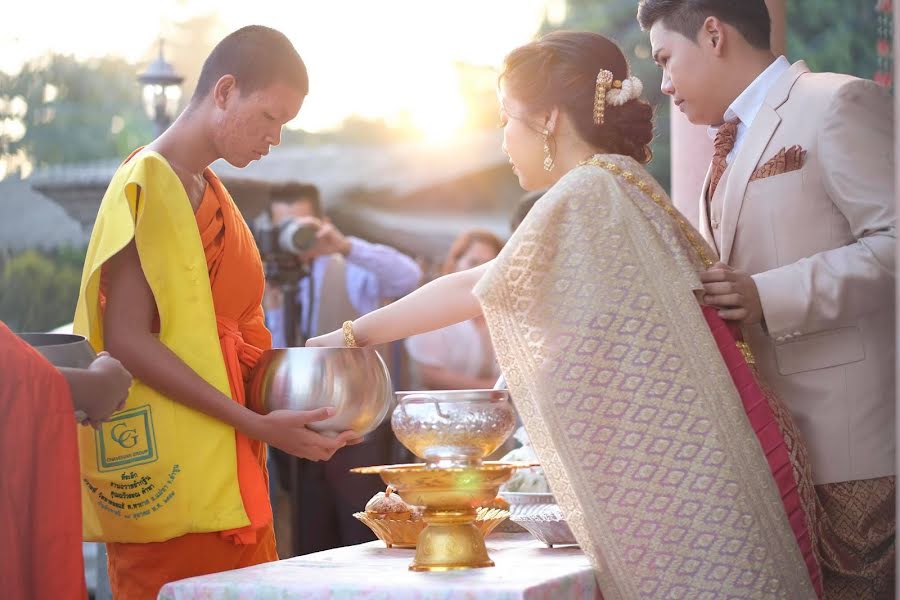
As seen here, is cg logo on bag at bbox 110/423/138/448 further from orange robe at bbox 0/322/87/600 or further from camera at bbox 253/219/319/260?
camera at bbox 253/219/319/260

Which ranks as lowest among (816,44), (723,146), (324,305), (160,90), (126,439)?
(324,305)

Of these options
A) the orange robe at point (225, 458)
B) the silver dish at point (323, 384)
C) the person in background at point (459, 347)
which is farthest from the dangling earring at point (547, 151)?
the person in background at point (459, 347)

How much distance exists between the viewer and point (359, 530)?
520cm

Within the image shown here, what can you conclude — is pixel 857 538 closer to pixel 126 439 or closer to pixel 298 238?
pixel 126 439

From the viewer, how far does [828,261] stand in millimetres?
2449

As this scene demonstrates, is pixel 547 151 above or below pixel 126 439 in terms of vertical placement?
above

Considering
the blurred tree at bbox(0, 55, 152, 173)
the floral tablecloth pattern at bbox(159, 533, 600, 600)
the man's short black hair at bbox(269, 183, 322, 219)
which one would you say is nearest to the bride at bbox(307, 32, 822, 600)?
the floral tablecloth pattern at bbox(159, 533, 600, 600)

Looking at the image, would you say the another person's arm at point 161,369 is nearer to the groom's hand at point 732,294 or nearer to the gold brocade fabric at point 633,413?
the gold brocade fabric at point 633,413

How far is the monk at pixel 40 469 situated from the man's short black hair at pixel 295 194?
13.4 feet

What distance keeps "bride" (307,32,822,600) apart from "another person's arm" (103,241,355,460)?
474 millimetres

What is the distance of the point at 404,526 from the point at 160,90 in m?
4.76

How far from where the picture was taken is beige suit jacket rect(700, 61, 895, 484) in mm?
2434

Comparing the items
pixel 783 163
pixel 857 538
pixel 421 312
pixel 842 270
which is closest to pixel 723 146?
pixel 783 163

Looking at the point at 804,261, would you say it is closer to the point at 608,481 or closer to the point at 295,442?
the point at 608,481
